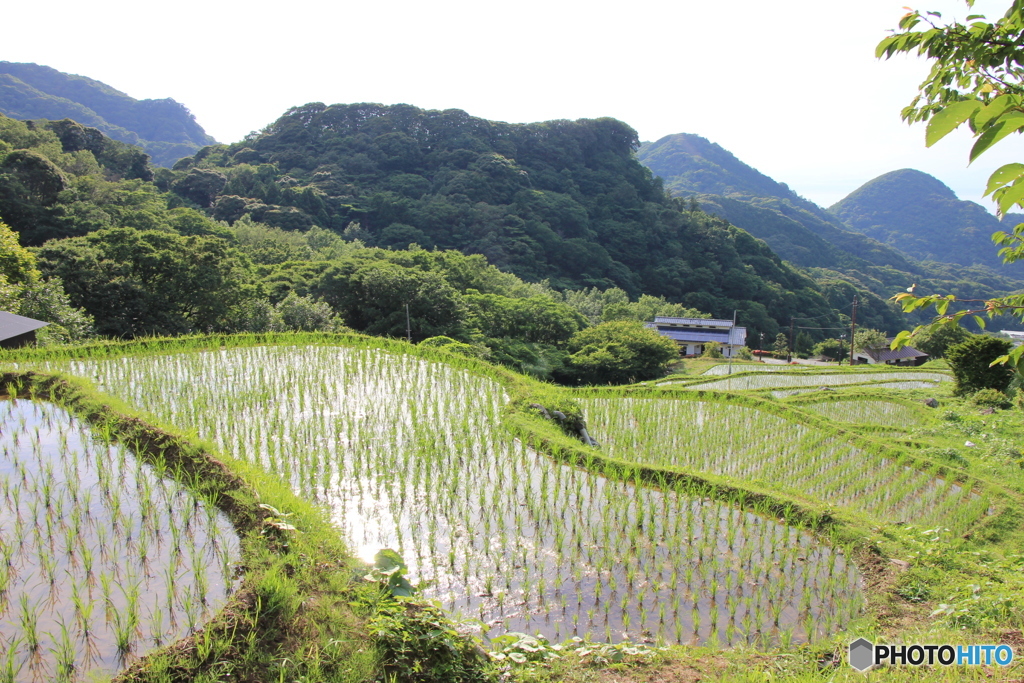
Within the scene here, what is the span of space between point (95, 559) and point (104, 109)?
544ft

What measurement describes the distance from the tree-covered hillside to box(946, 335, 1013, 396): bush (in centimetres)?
3868

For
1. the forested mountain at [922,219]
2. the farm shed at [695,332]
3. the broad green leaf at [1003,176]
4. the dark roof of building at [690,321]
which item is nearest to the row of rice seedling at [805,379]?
the broad green leaf at [1003,176]

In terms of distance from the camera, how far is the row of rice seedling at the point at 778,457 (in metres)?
7.41

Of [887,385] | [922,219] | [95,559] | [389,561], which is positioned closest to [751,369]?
[887,385]

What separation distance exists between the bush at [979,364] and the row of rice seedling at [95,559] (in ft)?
60.1

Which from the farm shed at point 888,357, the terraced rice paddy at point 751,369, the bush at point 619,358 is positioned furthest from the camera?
the farm shed at point 888,357

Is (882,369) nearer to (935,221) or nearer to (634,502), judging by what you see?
(634,502)

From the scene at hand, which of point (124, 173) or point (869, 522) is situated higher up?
point (124, 173)

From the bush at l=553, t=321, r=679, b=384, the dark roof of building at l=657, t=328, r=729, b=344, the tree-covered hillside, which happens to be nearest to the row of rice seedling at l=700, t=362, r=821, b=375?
the bush at l=553, t=321, r=679, b=384

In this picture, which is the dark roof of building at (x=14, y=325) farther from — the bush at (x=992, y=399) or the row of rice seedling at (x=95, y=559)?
the bush at (x=992, y=399)

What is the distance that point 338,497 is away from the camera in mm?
5336

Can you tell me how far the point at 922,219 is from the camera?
141 m

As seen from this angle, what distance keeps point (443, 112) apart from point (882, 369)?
219 ft

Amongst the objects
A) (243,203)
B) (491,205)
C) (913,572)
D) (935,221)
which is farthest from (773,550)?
(935,221)
